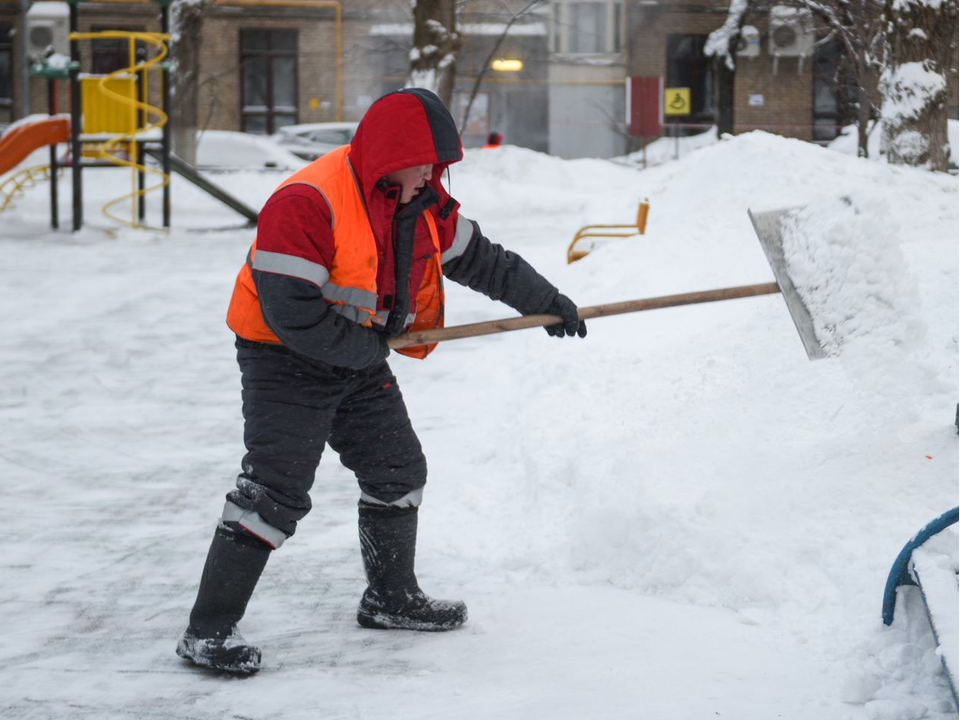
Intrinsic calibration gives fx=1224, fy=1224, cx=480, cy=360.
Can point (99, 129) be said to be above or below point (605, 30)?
below

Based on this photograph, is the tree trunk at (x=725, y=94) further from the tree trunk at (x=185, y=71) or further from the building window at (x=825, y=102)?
the tree trunk at (x=185, y=71)

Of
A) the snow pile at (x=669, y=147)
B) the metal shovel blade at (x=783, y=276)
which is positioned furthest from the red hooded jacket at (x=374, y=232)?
the snow pile at (x=669, y=147)

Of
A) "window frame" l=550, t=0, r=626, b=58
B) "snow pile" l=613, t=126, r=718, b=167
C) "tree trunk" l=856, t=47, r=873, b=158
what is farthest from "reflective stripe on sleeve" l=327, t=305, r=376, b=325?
"window frame" l=550, t=0, r=626, b=58

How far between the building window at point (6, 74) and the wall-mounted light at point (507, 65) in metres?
12.2

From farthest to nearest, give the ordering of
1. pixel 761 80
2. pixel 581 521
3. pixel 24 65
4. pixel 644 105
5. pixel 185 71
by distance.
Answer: pixel 24 65 → pixel 761 80 → pixel 644 105 → pixel 185 71 → pixel 581 521

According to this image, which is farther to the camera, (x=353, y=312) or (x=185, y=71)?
(x=185, y=71)

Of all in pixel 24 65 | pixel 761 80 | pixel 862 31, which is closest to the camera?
pixel 862 31

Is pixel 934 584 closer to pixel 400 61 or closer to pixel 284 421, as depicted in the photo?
pixel 284 421

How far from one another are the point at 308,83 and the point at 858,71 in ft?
62.6

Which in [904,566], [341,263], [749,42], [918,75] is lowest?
[904,566]

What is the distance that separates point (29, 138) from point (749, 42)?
19.7 metres

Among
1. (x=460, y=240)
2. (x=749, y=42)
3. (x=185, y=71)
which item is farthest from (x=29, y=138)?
(x=749, y=42)

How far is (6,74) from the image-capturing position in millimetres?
31078

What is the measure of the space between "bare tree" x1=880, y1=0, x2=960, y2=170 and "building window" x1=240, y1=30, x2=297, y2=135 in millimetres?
23222
